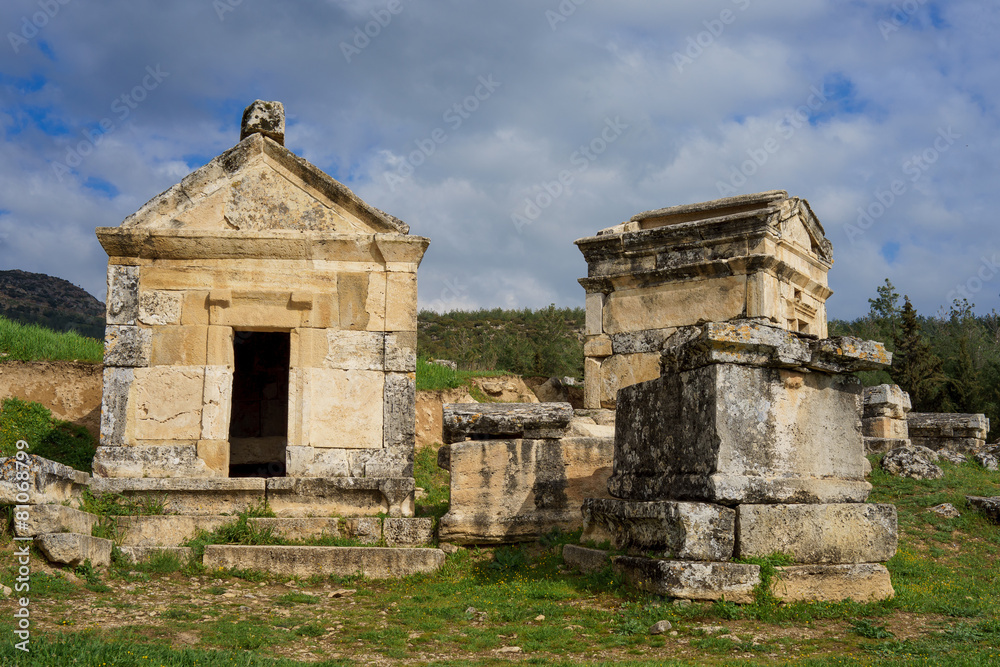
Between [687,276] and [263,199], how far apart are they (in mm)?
5146

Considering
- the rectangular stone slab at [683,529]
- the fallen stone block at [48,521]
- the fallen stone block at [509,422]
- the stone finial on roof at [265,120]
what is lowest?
the fallen stone block at [48,521]

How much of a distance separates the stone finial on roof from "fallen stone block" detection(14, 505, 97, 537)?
482 cm

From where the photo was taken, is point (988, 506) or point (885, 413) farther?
point (885, 413)

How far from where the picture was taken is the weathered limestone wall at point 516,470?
7.85 metres

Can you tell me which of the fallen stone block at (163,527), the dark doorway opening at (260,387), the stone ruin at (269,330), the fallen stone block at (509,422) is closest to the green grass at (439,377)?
the dark doorway opening at (260,387)

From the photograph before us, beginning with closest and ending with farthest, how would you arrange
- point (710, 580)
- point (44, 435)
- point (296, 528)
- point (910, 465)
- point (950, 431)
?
point (710, 580) → point (296, 528) → point (910, 465) → point (44, 435) → point (950, 431)

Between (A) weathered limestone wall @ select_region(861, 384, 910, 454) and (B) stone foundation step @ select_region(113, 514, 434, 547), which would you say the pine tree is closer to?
(A) weathered limestone wall @ select_region(861, 384, 910, 454)

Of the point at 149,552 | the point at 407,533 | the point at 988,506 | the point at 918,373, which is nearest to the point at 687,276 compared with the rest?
the point at 988,506

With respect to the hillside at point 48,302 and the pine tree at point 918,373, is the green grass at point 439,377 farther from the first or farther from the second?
the hillside at point 48,302

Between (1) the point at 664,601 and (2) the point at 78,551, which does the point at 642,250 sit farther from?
(2) the point at 78,551

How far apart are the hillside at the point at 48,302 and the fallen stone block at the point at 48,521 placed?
922 inches

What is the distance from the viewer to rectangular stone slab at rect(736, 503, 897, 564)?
5.34 m

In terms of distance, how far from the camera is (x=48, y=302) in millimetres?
32312

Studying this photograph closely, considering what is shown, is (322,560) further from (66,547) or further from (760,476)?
(760,476)
